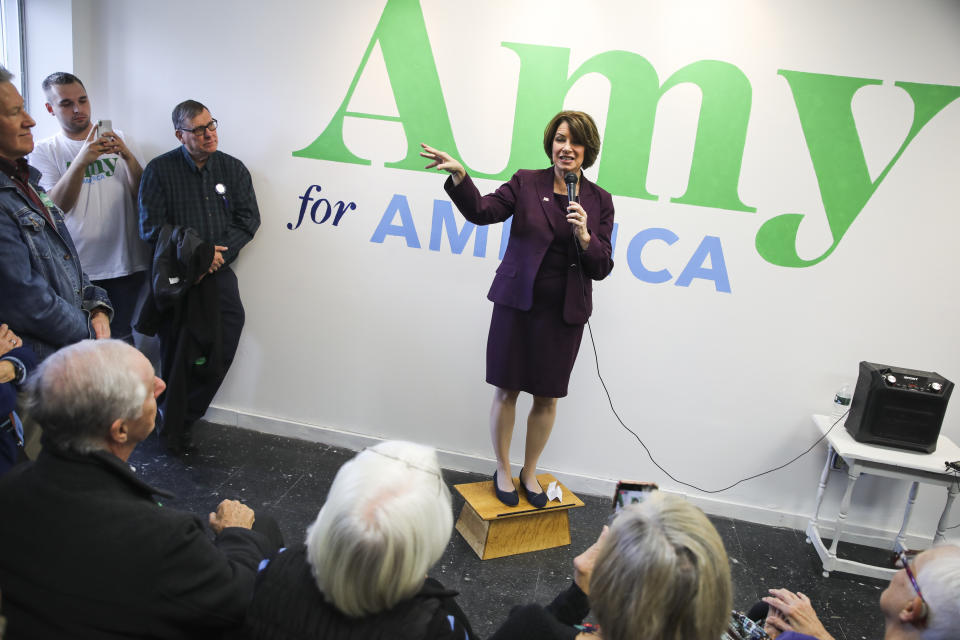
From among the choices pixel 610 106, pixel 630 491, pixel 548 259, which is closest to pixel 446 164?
pixel 548 259

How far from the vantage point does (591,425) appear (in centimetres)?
344

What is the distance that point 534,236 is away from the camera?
2.67 metres

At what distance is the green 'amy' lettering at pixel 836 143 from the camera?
2.93 m

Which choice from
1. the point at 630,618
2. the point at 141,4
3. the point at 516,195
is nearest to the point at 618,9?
the point at 516,195

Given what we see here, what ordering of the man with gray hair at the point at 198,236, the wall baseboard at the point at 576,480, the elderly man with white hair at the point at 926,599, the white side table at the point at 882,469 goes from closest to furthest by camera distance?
the elderly man with white hair at the point at 926,599 < the white side table at the point at 882,469 < the man with gray hair at the point at 198,236 < the wall baseboard at the point at 576,480

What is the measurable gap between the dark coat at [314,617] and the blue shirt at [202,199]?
2481 mm

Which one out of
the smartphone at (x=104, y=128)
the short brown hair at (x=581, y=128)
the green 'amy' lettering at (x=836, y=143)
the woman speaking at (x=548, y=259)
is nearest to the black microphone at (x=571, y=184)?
the woman speaking at (x=548, y=259)

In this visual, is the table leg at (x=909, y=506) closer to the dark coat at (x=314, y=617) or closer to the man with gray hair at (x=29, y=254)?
the dark coat at (x=314, y=617)

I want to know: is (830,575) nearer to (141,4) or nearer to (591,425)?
(591,425)

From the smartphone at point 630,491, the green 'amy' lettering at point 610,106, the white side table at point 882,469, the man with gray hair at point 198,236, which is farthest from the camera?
the man with gray hair at point 198,236

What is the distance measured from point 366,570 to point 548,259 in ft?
5.92

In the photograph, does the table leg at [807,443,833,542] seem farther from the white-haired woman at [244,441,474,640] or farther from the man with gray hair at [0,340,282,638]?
the man with gray hair at [0,340,282,638]

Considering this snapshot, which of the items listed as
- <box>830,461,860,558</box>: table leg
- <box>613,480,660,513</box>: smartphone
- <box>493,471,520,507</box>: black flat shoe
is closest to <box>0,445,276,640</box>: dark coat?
<box>613,480,660,513</box>: smartphone

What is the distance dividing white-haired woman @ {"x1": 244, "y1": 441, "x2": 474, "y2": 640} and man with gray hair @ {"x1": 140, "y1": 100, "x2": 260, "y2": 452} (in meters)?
2.34
